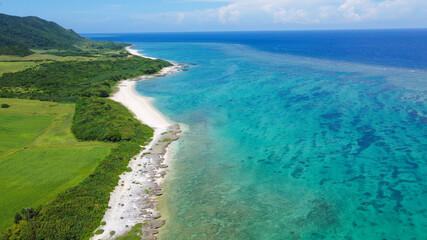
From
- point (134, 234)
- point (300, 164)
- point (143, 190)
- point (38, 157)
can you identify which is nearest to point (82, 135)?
point (38, 157)

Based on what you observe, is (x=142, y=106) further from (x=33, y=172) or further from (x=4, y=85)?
(x=4, y=85)

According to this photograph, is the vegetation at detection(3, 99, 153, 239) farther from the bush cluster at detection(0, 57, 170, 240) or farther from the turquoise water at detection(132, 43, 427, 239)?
the turquoise water at detection(132, 43, 427, 239)

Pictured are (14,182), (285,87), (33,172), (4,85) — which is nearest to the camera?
(14,182)

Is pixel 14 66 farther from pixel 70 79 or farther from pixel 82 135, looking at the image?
pixel 82 135

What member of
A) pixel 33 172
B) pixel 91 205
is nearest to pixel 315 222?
pixel 91 205

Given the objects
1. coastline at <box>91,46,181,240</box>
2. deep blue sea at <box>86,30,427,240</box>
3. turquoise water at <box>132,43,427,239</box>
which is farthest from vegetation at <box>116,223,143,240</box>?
deep blue sea at <box>86,30,427,240</box>

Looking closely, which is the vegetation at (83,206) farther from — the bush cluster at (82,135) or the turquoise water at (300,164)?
the turquoise water at (300,164)

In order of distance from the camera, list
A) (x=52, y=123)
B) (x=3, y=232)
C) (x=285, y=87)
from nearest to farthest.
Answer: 1. (x=3, y=232)
2. (x=52, y=123)
3. (x=285, y=87)
